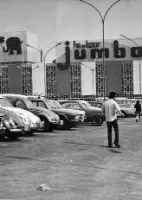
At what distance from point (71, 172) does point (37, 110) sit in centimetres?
1287

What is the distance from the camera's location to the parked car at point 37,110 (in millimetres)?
22756

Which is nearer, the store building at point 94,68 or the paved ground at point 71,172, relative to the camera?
the paved ground at point 71,172

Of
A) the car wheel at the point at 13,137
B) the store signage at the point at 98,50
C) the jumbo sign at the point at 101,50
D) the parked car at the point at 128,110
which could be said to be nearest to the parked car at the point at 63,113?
the car wheel at the point at 13,137

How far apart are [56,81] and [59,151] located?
13008 centimetres

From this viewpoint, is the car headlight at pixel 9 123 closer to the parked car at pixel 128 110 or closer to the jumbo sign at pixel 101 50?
the parked car at pixel 128 110

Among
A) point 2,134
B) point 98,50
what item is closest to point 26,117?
point 2,134

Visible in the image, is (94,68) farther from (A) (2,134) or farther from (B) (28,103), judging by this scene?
(A) (2,134)

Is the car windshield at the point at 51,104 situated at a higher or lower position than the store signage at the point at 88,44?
lower

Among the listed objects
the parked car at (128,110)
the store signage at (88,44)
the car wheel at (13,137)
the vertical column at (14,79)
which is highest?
the store signage at (88,44)

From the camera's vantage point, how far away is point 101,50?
443ft

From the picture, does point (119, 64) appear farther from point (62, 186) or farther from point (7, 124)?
point (62, 186)

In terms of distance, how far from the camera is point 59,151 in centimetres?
1452

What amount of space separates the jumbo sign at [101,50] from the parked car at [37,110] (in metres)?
111

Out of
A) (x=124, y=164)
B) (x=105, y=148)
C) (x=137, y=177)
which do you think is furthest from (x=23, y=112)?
(x=137, y=177)
